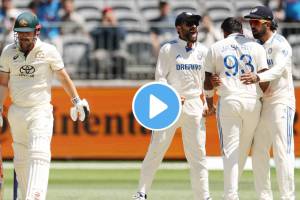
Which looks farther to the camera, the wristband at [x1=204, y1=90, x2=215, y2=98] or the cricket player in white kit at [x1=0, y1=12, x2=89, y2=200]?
the wristband at [x1=204, y1=90, x2=215, y2=98]

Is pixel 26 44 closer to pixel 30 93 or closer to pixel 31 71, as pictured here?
pixel 31 71

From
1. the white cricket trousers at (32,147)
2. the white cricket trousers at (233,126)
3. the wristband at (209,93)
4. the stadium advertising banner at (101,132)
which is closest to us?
the white cricket trousers at (32,147)

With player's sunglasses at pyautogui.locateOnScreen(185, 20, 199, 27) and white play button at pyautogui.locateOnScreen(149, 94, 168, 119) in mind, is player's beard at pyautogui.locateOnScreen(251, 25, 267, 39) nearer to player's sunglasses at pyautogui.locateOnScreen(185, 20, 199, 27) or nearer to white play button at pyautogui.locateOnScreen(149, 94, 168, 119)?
player's sunglasses at pyautogui.locateOnScreen(185, 20, 199, 27)

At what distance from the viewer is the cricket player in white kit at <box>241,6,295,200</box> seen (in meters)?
11.5

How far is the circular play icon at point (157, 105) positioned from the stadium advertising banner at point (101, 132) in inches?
285

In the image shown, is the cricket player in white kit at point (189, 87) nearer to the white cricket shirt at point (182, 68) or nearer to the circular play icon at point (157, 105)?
the white cricket shirt at point (182, 68)

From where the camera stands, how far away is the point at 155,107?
12.3m

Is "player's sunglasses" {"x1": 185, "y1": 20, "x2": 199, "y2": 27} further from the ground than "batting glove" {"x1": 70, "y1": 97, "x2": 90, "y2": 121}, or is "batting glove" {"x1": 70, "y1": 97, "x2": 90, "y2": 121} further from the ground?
"player's sunglasses" {"x1": 185, "y1": 20, "x2": 199, "y2": 27}

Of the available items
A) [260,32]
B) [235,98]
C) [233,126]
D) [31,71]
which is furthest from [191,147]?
[31,71]

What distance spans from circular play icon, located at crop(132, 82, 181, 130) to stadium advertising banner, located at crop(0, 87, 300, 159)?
723 centimetres

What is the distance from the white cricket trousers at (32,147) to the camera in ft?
34.9

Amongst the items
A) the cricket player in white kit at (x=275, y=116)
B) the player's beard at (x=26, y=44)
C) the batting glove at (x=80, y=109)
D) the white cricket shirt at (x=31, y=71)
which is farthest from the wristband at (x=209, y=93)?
the player's beard at (x=26, y=44)

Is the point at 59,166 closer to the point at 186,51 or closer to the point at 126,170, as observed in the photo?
the point at 126,170

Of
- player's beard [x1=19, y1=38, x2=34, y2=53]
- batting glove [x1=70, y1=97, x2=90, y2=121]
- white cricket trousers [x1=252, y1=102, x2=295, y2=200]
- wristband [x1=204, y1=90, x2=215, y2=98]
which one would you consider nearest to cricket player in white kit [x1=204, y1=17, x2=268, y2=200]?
white cricket trousers [x1=252, y1=102, x2=295, y2=200]
